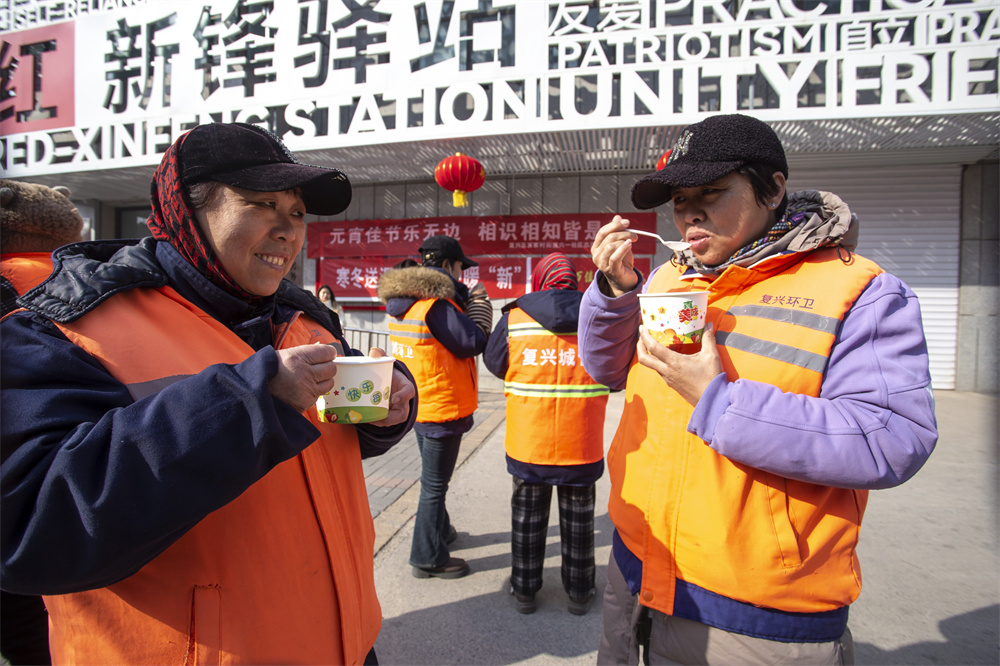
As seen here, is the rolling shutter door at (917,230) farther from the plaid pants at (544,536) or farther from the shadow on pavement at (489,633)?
the shadow on pavement at (489,633)

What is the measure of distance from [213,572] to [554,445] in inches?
87.0

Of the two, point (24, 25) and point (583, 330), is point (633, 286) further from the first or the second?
point (24, 25)

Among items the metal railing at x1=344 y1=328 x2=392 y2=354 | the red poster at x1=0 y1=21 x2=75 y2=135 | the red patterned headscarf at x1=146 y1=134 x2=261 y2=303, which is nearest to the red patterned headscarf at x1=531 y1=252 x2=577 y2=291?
the red patterned headscarf at x1=146 y1=134 x2=261 y2=303

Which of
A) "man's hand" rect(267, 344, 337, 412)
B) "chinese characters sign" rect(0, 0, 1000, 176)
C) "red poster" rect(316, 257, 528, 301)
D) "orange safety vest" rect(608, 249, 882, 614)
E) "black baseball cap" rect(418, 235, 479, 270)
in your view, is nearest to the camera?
"man's hand" rect(267, 344, 337, 412)

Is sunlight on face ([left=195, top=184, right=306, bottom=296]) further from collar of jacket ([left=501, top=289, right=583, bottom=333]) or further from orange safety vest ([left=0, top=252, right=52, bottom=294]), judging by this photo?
collar of jacket ([left=501, top=289, right=583, bottom=333])

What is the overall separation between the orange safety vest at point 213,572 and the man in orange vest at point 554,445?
1885mm

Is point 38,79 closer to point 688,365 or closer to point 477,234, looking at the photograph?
point 477,234

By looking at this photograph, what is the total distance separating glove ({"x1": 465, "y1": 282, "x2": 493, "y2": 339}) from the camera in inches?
149

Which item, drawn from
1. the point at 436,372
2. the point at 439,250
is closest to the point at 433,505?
the point at 436,372

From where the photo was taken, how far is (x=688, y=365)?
1326mm

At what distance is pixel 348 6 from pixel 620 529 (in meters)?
7.77

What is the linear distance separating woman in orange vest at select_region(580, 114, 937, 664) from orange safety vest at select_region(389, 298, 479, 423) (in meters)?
1.96

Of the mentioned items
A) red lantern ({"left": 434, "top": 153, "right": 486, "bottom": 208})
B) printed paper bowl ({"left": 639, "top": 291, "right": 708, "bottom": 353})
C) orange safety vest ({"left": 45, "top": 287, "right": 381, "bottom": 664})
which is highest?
red lantern ({"left": 434, "top": 153, "right": 486, "bottom": 208})

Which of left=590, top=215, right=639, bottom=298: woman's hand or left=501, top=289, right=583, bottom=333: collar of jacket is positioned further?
left=501, top=289, right=583, bottom=333: collar of jacket
